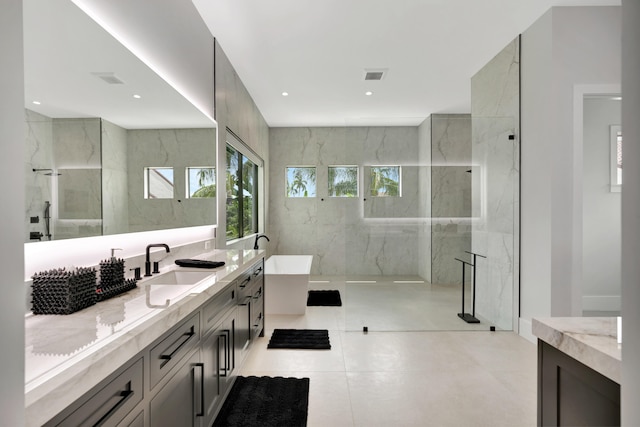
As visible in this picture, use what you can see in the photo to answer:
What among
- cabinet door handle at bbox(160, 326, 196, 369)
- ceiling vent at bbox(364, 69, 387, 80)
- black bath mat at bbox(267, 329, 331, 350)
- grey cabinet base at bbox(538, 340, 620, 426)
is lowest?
black bath mat at bbox(267, 329, 331, 350)

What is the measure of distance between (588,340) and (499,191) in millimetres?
3175

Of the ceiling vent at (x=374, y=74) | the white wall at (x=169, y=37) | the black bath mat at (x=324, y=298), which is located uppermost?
the ceiling vent at (x=374, y=74)

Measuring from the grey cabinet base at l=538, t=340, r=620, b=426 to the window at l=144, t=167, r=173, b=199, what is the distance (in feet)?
7.34

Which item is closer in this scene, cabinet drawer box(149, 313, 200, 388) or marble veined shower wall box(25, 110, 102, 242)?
cabinet drawer box(149, 313, 200, 388)

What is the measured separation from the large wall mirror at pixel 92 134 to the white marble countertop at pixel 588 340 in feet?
5.92

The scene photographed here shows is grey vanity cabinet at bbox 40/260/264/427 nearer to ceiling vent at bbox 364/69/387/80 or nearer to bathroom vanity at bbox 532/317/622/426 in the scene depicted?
bathroom vanity at bbox 532/317/622/426

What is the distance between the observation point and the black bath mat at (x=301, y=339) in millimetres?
3266

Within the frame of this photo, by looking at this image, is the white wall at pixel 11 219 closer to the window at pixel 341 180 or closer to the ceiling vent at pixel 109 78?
the ceiling vent at pixel 109 78

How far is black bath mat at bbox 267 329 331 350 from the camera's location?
10.7ft

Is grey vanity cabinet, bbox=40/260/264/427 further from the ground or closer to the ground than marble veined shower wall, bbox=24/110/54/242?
closer to the ground

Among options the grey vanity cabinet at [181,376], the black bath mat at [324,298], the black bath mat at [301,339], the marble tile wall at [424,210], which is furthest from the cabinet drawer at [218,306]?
the black bath mat at [324,298]

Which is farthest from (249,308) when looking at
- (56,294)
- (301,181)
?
(301,181)

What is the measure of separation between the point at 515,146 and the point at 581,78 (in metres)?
0.76

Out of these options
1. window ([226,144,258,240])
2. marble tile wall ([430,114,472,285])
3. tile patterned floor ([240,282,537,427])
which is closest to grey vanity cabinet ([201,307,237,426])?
tile patterned floor ([240,282,537,427])
